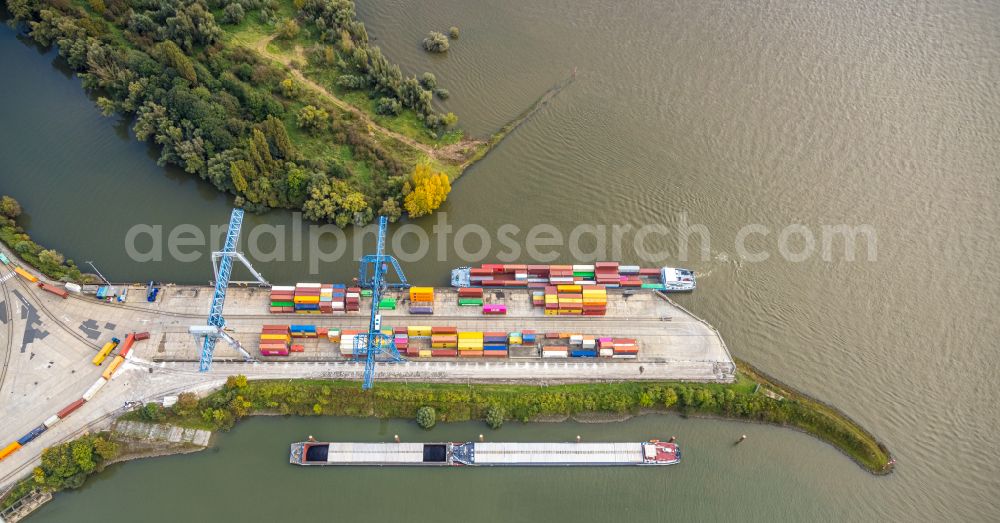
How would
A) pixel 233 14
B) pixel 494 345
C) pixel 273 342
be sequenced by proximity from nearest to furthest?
pixel 273 342
pixel 494 345
pixel 233 14

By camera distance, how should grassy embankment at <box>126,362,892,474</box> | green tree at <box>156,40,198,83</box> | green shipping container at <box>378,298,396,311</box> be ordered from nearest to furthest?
grassy embankment at <box>126,362,892,474</box>, green shipping container at <box>378,298,396,311</box>, green tree at <box>156,40,198,83</box>

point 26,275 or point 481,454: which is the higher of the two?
point 26,275

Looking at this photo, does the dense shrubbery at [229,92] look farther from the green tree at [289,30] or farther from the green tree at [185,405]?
the green tree at [185,405]

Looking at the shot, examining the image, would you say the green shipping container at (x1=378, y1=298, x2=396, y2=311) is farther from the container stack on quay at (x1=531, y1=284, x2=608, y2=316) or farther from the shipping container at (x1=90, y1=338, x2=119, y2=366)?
the shipping container at (x1=90, y1=338, x2=119, y2=366)

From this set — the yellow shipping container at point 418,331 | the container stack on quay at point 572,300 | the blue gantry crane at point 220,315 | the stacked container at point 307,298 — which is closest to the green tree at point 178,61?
the blue gantry crane at point 220,315

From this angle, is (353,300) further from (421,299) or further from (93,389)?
(93,389)

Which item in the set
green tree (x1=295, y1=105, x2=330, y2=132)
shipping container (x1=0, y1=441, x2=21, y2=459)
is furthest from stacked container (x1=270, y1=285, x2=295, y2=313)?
shipping container (x1=0, y1=441, x2=21, y2=459)

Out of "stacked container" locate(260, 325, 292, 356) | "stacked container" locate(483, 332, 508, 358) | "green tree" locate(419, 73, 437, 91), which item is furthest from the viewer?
"green tree" locate(419, 73, 437, 91)

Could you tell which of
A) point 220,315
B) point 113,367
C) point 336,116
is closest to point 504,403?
point 220,315
